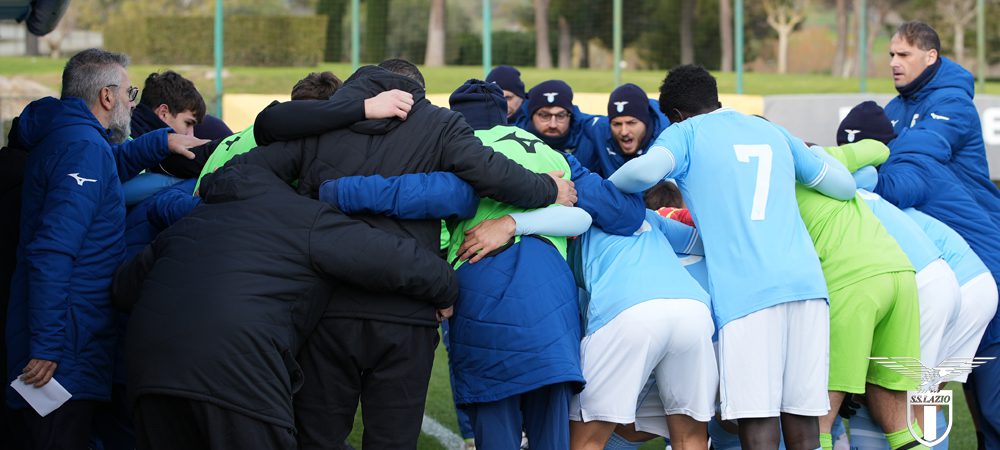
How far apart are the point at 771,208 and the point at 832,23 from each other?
54.9 feet

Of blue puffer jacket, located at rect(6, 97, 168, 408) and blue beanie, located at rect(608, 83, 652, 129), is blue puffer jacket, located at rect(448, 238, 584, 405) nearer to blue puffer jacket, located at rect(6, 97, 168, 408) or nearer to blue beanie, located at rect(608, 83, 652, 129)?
blue puffer jacket, located at rect(6, 97, 168, 408)

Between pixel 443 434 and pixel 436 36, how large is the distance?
10.4m

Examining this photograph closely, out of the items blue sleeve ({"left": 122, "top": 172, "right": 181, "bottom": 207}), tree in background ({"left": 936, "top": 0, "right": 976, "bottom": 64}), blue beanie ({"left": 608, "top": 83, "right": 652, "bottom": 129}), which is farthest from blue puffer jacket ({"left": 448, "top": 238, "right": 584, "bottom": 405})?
tree in background ({"left": 936, "top": 0, "right": 976, "bottom": 64})

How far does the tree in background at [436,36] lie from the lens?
15.3 metres

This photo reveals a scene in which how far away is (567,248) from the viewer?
433 centimetres

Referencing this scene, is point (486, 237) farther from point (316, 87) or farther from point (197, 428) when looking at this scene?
point (197, 428)

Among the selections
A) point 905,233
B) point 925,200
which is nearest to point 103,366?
point 905,233

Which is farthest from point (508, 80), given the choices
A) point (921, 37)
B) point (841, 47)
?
point (841, 47)

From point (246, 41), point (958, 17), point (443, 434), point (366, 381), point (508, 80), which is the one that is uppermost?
point (958, 17)

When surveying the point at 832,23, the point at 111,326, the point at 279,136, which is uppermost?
the point at 832,23

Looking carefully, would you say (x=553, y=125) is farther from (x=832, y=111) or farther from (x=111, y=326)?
(x=832, y=111)

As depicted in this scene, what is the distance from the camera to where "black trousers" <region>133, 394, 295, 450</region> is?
10.8 ft

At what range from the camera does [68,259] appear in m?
3.98

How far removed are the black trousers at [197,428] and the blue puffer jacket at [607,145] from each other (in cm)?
349
